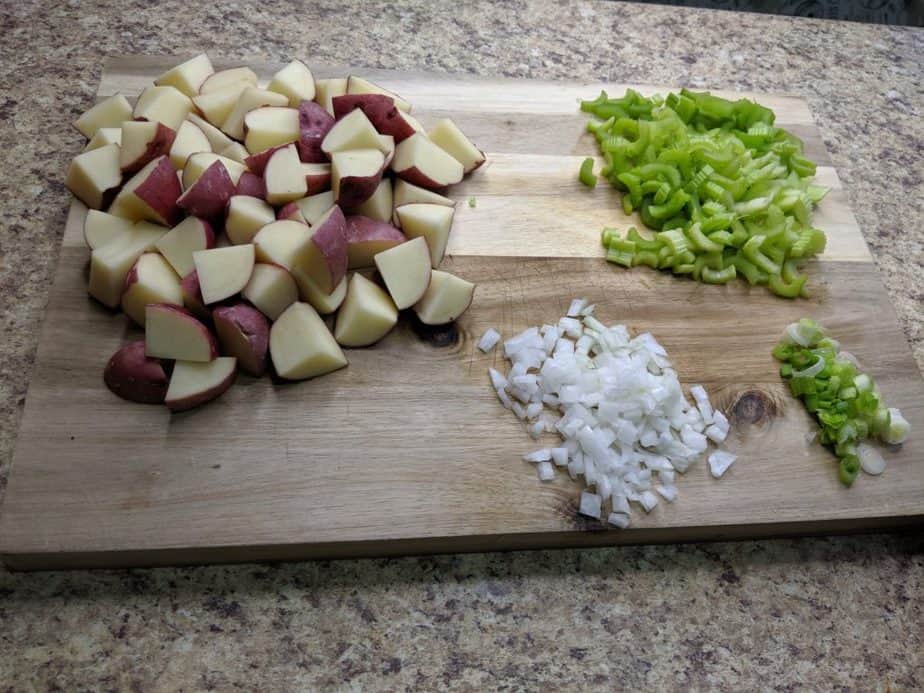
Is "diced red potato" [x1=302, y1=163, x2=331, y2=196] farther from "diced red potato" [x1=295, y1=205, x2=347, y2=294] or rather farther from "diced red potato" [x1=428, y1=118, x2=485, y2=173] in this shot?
"diced red potato" [x1=428, y1=118, x2=485, y2=173]

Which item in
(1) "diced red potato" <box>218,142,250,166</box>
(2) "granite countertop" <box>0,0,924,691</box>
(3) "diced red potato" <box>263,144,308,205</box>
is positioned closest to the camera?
(2) "granite countertop" <box>0,0,924,691</box>

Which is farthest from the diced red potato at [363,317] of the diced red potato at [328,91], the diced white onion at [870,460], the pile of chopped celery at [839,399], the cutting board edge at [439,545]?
the diced white onion at [870,460]

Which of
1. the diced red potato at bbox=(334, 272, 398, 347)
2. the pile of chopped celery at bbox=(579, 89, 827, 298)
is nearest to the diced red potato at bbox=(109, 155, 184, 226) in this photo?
the diced red potato at bbox=(334, 272, 398, 347)

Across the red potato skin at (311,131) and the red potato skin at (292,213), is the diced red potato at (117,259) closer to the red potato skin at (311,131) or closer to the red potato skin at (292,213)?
the red potato skin at (292,213)

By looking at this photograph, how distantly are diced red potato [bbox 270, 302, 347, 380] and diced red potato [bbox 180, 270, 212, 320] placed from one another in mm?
141

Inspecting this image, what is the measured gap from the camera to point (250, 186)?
1859mm

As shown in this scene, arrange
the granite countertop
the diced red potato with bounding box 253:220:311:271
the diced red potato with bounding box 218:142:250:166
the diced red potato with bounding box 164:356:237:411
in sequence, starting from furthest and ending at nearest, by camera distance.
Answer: the diced red potato with bounding box 218:142:250:166 < the diced red potato with bounding box 253:220:311:271 < the diced red potato with bounding box 164:356:237:411 < the granite countertop

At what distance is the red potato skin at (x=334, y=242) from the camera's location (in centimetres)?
171

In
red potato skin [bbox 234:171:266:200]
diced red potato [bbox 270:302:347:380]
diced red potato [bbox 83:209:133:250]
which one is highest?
red potato skin [bbox 234:171:266:200]

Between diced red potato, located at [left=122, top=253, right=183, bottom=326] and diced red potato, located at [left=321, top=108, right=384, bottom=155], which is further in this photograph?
diced red potato, located at [left=321, top=108, right=384, bottom=155]

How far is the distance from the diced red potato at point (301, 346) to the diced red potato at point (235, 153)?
1.44ft

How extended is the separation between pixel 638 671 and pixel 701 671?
0.12 meters

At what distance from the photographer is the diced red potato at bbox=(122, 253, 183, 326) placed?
5.54 ft

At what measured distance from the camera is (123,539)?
1.49 metres
